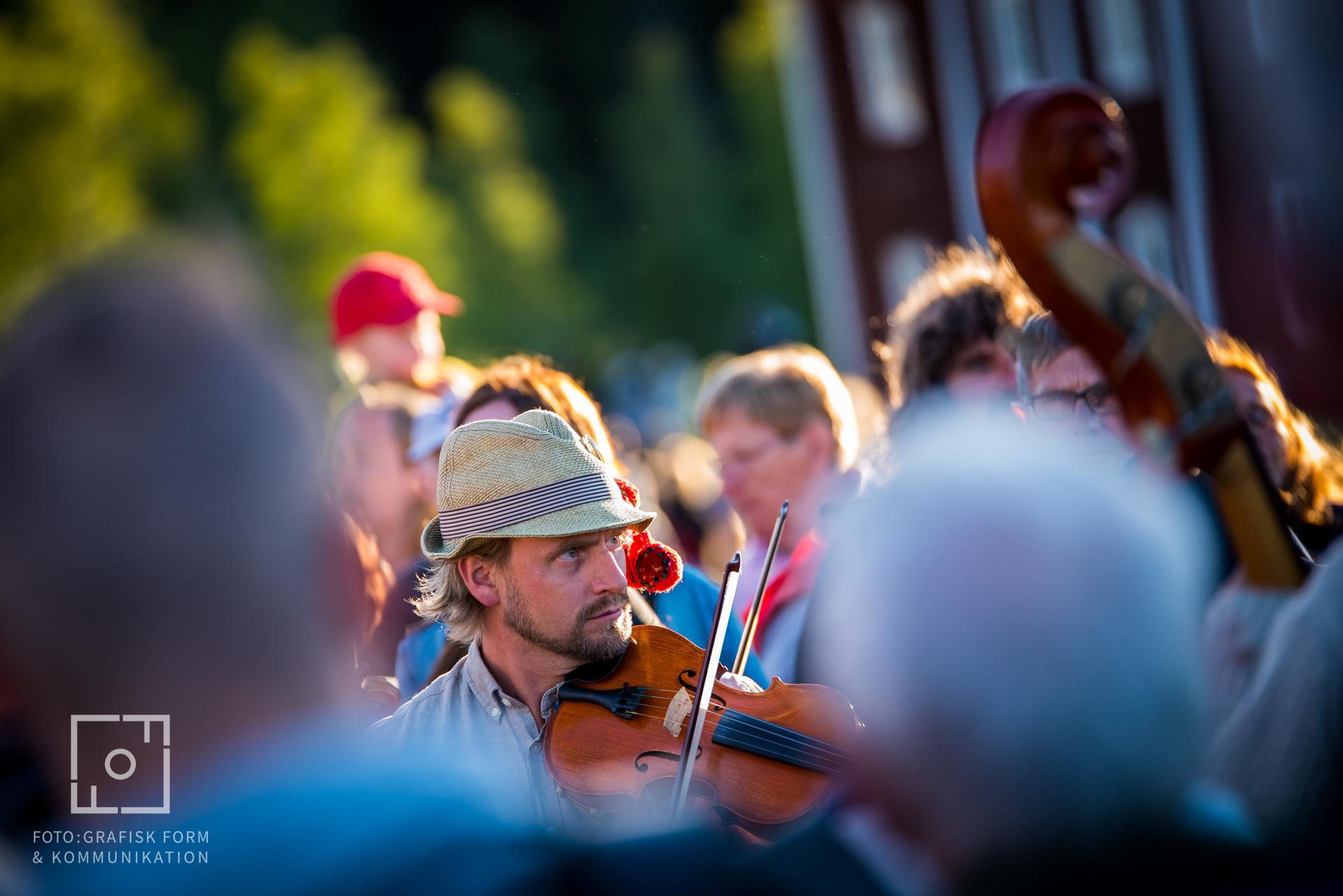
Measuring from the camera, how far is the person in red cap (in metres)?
5.11

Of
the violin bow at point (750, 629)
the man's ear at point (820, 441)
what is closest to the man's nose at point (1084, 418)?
the violin bow at point (750, 629)

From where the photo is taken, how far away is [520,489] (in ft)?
8.73

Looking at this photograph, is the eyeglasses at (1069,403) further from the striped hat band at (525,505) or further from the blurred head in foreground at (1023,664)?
the blurred head in foreground at (1023,664)

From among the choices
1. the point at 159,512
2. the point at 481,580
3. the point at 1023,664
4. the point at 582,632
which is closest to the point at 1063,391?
the point at 582,632

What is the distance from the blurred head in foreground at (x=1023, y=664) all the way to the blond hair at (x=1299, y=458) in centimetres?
143

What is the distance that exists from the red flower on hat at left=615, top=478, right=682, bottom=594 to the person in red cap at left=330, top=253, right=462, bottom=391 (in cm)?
246

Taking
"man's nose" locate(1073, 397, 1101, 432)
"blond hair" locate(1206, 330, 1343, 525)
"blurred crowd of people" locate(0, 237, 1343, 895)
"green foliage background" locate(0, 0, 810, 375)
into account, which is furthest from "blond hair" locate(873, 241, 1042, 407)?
"blurred crowd of people" locate(0, 237, 1343, 895)

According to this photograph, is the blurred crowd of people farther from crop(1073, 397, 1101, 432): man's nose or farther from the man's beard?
the man's beard

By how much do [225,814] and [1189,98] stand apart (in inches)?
736

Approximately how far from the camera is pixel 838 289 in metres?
19.7

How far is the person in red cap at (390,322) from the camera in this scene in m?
5.11

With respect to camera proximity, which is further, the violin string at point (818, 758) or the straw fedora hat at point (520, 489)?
the straw fedora hat at point (520, 489)

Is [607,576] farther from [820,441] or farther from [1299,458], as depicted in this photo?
[1299,458]

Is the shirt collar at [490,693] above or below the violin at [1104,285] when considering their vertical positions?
below
